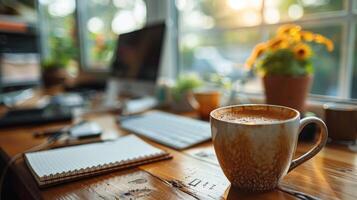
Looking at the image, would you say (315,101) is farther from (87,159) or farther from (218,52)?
(87,159)

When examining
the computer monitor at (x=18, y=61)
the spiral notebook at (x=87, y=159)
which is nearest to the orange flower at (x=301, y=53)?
the spiral notebook at (x=87, y=159)

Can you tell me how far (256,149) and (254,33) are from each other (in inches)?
37.0

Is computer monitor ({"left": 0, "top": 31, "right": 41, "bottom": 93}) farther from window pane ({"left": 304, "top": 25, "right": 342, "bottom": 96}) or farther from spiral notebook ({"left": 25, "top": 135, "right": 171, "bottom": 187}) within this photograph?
window pane ({"left": 304, "top": 25, "right": 342, "bottom": 96})

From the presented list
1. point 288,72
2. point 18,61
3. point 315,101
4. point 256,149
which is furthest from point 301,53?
point 18,61

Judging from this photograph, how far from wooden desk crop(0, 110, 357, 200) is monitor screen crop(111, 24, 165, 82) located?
0.60m

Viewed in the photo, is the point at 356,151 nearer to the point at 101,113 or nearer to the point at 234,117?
the point at 234,117

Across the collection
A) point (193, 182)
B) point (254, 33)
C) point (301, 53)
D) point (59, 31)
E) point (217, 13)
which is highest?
point (59, 31)

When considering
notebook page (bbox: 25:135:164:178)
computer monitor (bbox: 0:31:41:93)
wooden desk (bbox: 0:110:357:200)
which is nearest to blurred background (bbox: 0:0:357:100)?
computer monitor (bbox: 0:31:41:93)

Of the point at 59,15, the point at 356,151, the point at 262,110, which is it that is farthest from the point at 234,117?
the point at 59,15

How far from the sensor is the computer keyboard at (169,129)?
2.55ft

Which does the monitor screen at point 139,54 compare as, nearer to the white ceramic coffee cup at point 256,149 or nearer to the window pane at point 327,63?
the window pane at point 327,63

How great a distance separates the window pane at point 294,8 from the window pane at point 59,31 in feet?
5.97

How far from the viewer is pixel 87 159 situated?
0.64 m

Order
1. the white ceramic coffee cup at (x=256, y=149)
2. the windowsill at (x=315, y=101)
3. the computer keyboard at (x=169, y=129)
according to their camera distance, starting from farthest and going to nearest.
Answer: the windowsill at (x=315, y=101) → the computer keyboard at (x=169, y=129) → the white ceramic coffee cup at (x=256, y=149)
